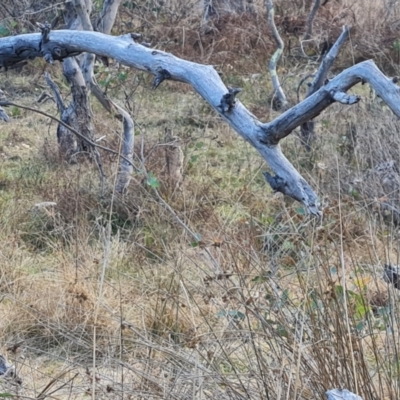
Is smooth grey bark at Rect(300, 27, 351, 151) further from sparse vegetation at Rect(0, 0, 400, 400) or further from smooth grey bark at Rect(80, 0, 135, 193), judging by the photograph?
smooth grey bark at Rect(80, 0, 135, 193)

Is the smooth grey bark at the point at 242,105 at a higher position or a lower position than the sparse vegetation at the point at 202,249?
higher

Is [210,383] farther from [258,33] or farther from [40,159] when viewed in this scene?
[258,33]

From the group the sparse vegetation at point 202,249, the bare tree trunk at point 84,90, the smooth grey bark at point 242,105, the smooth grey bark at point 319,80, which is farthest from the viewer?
the bare tree trunk at point 84,90

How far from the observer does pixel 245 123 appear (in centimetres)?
211

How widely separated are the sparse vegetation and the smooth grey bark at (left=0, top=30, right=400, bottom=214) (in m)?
0.14

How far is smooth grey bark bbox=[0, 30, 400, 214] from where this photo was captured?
2.00 m

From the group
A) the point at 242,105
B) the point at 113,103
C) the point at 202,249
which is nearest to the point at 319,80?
the point at 113,103

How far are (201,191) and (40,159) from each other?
6.00ft

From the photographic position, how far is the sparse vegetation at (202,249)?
2.14 meters

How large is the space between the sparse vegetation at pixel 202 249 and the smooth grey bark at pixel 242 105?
0.14 meters

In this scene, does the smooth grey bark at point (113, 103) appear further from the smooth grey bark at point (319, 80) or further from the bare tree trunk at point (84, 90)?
the smooth grey bark at point (319, 80)

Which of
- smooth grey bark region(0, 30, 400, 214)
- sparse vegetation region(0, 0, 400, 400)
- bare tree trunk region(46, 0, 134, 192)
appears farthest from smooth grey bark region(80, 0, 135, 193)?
smooth grey bark region(0, 30, 400, 214)

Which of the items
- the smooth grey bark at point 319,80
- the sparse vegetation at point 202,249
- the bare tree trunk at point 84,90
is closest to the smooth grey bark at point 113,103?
the bare tree trunk at point 84,90

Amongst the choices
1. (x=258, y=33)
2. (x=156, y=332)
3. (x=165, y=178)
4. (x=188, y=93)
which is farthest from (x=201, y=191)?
(x=258, y=33)
